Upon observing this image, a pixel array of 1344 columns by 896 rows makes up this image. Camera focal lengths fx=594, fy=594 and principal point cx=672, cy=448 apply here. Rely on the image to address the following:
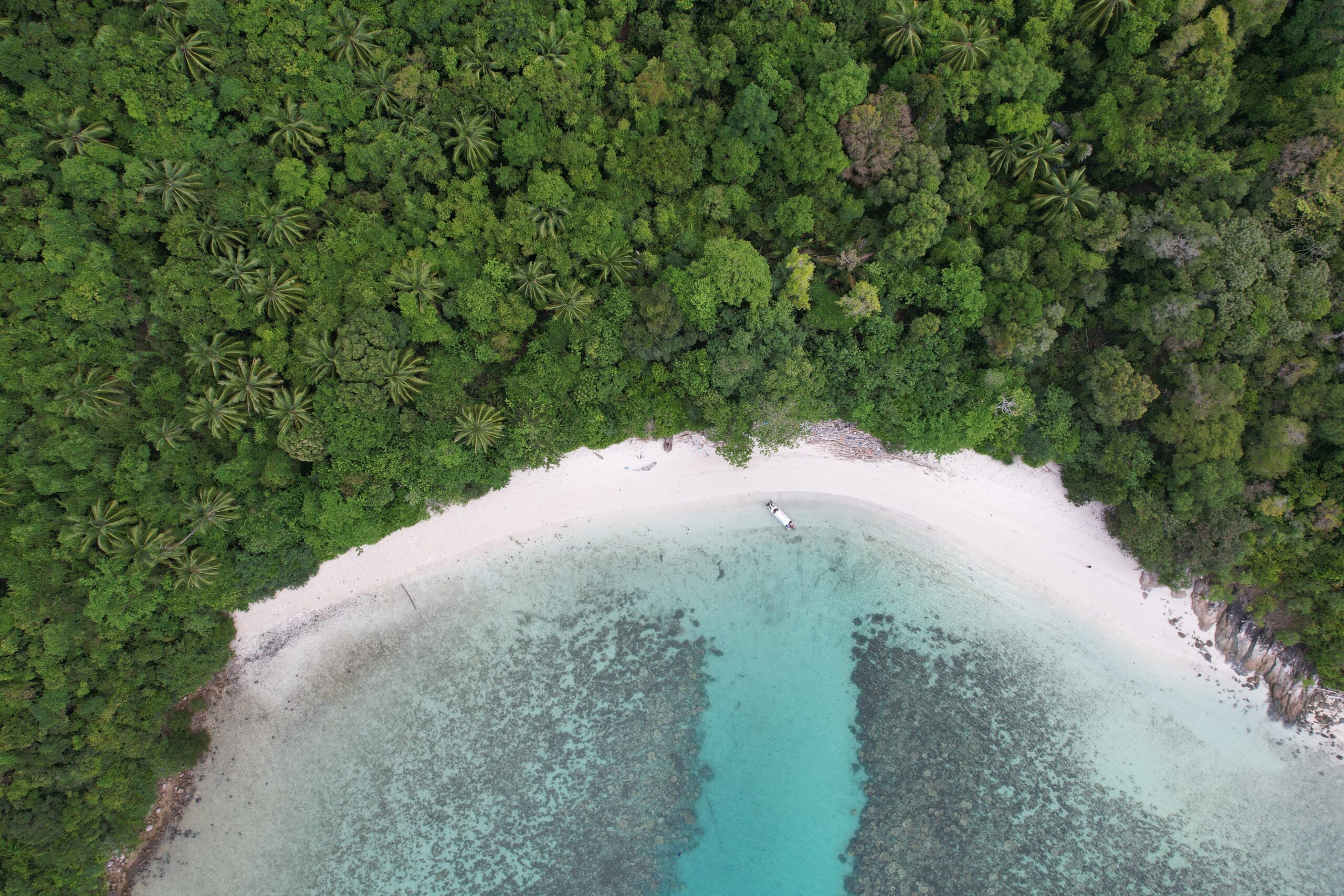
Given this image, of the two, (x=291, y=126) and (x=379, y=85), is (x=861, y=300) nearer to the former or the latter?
(x=379, y=85)

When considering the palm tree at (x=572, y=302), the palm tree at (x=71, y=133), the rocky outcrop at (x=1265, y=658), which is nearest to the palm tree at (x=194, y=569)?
the palm tree at (x=71, y=133)

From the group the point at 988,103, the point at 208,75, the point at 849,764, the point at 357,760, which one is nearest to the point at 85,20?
the point at 208,75

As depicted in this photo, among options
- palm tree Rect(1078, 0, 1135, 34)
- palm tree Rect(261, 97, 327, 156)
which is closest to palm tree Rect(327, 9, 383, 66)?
palm tree Rect(261, 97, 327, 156)

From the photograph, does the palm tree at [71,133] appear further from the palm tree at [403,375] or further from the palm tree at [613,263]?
the palm tree at [613,263]

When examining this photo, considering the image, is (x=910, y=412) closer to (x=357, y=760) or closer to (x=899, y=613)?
(x=899, y=613)

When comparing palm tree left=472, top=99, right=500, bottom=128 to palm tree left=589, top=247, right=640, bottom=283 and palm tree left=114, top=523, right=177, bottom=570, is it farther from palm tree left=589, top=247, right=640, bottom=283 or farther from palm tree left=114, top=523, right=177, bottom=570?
palm tree left=114, top=523, right=177, bottom=570

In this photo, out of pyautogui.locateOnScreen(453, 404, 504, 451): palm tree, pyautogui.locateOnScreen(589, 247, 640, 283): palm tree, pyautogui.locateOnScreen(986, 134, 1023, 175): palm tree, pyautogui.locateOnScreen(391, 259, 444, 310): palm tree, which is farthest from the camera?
pyautogui.locateOnScreen(589, 247, 640, 283): palm tree
